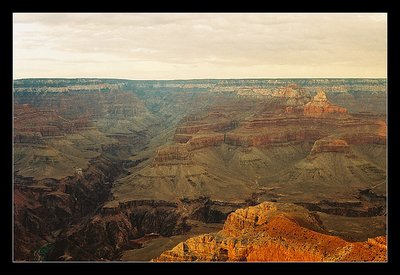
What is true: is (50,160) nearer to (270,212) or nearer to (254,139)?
(254,139)

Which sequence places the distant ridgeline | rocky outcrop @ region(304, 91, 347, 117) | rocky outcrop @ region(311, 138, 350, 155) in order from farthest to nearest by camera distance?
1. the distant ridgeline
2. rocky outcrop @ region(304, 91, 347, 117)
3. rocky outcrop @ region(311, 138, 350, 155)

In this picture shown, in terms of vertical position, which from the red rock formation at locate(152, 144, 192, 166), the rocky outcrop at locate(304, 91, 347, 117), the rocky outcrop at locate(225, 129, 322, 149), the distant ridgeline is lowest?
the red rock formation at locate(152, 144, 192, 166)

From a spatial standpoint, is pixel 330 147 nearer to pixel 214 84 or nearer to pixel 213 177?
pixel 213 177

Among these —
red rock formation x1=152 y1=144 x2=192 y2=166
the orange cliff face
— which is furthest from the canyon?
red rock formation x1=152 y1=144 x2=192 y2=166

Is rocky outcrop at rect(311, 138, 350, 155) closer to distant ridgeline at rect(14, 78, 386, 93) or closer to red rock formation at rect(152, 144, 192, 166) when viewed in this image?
red rock formation at rect(152, 144, 192, 166)

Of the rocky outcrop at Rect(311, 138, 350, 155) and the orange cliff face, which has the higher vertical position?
the rocky outcrop at Rect(311, 138, 350, 155)

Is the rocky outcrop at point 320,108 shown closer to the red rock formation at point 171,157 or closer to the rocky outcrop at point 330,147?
the rocky outcrop at point 330,147

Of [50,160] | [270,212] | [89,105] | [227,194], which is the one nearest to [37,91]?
[89,105]
